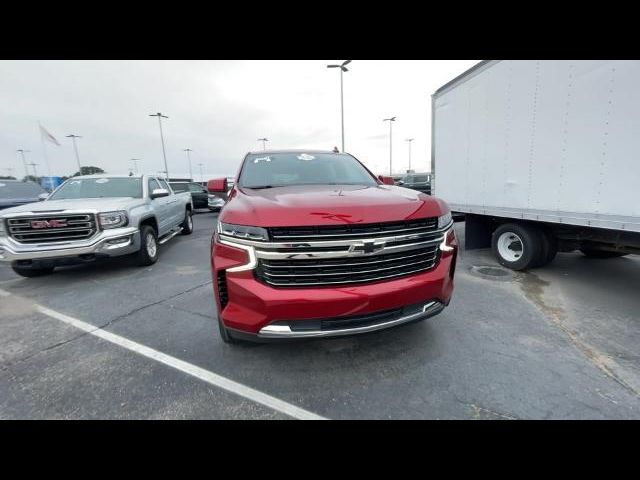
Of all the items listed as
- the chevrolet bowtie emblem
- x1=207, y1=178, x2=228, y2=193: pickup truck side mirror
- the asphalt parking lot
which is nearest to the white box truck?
the asphalt parking lot

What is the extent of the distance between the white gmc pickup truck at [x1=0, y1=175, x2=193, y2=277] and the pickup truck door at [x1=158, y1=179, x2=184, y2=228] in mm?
1782

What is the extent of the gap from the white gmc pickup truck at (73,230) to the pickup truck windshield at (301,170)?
2775 mm

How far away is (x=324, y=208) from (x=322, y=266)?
1.38 feet

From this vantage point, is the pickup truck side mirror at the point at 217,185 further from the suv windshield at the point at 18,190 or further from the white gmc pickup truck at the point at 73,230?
the suv windshield at the point at 18,190

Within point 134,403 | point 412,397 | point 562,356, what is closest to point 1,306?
point 134,403

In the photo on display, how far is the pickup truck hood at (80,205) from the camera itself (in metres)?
4.70

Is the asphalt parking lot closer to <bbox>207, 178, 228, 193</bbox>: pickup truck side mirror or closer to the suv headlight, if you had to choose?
the suv headlight

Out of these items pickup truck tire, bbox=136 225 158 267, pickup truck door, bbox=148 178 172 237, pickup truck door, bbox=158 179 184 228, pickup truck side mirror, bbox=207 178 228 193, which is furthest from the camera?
pickup truck door, bbox=158 179 184 228

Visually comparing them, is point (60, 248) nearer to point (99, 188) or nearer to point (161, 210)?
point (99, 188)

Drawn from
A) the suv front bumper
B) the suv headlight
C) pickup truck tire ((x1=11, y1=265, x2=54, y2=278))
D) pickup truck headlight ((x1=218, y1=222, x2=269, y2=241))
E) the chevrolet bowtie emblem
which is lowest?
pickup truck tire ((x1=11, y1=265, x2=54, y2=278))

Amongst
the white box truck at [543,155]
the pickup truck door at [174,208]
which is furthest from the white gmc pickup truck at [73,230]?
the white box truck at [543,155]

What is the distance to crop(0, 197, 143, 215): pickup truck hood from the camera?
470cm

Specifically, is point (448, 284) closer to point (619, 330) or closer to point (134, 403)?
point (619, 330)
